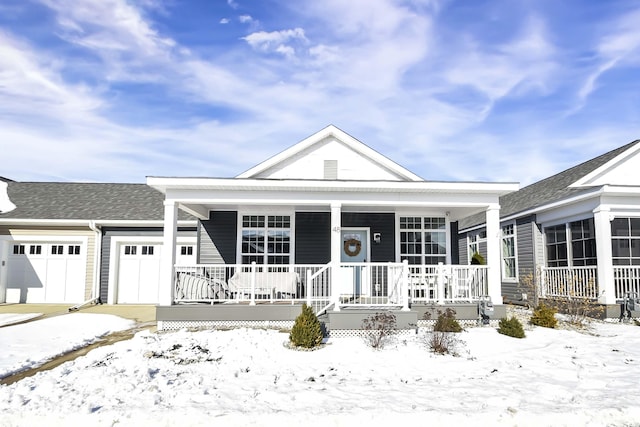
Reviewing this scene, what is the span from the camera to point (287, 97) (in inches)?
609

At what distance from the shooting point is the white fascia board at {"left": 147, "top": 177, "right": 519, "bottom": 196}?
10031 millimetres

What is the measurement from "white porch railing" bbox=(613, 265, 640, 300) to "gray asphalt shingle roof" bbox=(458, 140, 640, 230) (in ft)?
7.44

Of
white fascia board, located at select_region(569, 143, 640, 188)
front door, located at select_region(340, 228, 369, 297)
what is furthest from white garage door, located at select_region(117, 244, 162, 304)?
white fascia board, located at select_region(569, 143, 640, 188)

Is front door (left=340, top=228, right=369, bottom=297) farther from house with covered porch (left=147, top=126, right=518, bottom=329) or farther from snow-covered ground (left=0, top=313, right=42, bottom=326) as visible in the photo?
snow-covered ground (left=0, top=313, right=42, bottom=326)

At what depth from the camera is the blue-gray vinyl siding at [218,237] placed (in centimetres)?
1280

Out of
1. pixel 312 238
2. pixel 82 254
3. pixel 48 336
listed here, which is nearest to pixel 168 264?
pixel 48 336

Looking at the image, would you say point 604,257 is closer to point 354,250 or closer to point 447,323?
point 447,323

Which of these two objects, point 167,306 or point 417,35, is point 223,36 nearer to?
point 417,35

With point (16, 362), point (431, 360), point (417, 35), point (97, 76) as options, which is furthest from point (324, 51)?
point (16, 362)

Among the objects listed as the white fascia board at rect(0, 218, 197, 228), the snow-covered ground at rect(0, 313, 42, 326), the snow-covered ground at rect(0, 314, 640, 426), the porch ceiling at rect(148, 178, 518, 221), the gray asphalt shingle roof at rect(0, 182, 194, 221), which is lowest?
the snow-covered ground at rect(0, 314, 640, 426)

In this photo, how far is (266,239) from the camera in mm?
12742

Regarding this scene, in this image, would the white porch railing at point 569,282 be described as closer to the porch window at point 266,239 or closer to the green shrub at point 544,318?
the green shrub at point 544,318

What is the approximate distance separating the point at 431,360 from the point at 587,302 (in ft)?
19.0

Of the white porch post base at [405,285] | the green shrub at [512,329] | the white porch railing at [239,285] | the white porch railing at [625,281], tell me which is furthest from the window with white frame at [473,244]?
the white porch railing at [239,285]
